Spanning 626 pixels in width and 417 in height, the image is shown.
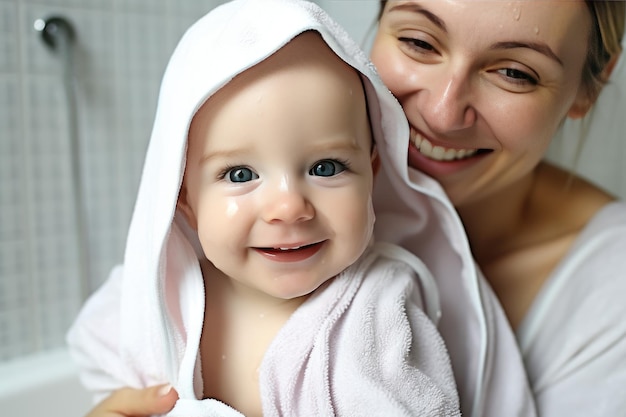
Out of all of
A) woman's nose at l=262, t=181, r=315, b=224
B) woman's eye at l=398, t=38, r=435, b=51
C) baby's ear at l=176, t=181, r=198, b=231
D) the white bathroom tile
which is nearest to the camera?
woman's nose at l=262, t=181, r=315, b=224

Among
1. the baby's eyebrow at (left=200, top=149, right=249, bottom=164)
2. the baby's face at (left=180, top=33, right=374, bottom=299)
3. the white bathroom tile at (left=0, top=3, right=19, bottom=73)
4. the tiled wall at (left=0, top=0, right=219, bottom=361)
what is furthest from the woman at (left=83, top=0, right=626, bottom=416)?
the white bathroom tile at (left=0, top=3, right=19, bottom=73)

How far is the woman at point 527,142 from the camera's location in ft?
2.48

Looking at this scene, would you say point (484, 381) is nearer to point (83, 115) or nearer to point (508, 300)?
point (508, 300)

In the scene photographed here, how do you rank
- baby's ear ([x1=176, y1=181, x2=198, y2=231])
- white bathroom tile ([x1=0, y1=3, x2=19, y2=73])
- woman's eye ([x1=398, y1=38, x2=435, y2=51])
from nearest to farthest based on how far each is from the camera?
baby's ear ([x1=176, y1=181, x2=198, y2=231]), woman's eye ([x1=398, y1=38, x2=435, y2=51]), white bathroom tile ([x1=0, y1=3, x2=19, y2=73])

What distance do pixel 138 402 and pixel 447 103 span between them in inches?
19.5

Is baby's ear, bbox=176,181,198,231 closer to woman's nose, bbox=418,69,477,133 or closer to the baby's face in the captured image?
the baby's face

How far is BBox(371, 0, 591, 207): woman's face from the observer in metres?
0.75

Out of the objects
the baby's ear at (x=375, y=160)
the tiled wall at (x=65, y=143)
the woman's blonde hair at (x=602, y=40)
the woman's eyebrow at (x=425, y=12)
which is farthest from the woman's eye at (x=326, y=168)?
the tiled wall at (x=65, y=143)

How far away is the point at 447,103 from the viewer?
0.76 meters

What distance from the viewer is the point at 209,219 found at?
63 centimetres

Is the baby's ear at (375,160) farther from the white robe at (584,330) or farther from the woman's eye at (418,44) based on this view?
the white robe at (584,330)

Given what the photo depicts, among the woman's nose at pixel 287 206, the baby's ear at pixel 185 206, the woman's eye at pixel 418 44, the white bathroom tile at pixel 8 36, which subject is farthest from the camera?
the white bathroom tile at pixel 8 36

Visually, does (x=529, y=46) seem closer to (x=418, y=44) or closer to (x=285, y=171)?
(x=418, y=44)

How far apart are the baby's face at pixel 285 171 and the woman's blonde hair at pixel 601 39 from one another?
0.32 metres
